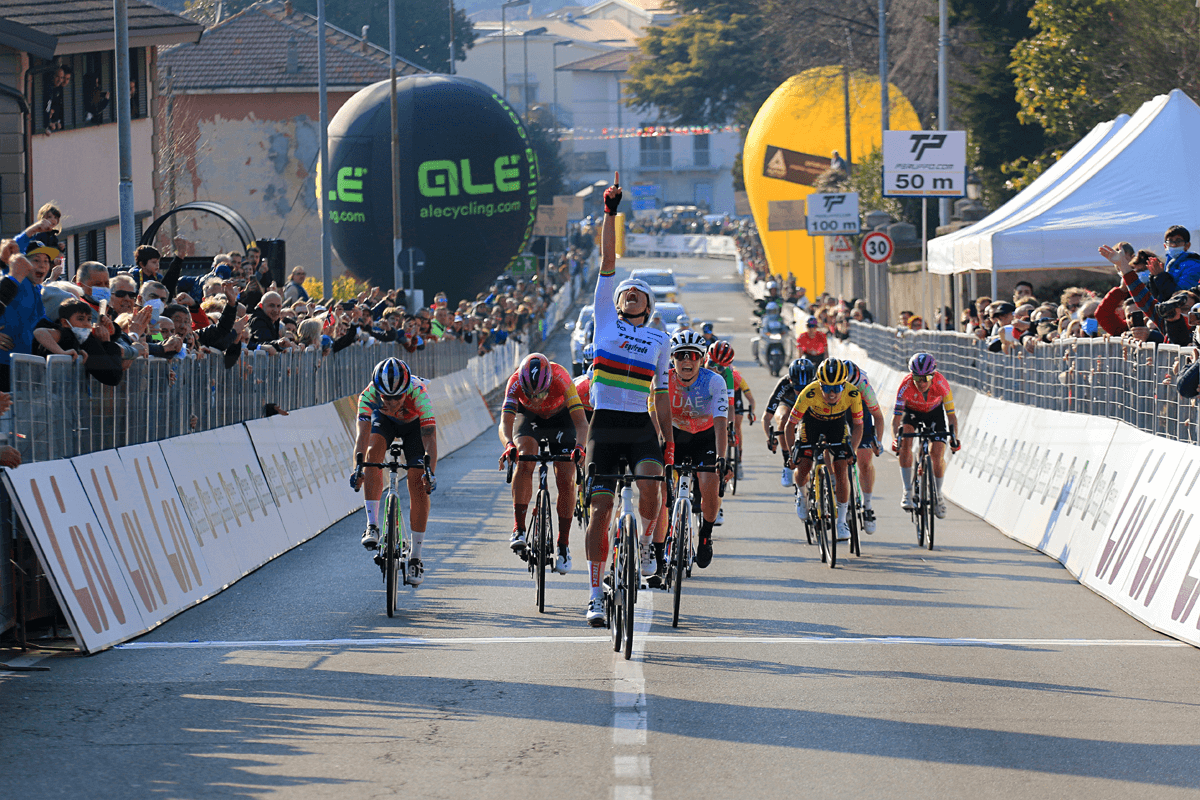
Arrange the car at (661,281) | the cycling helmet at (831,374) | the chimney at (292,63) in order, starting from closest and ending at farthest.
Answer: the cycling helmet at (831,374) < the chimney at (292,63) < the car at (661,281)

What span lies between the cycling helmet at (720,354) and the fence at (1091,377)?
3119 millimetres

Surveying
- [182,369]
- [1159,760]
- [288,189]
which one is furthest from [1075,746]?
[288,189]

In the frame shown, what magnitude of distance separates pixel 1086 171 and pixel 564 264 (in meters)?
58.0

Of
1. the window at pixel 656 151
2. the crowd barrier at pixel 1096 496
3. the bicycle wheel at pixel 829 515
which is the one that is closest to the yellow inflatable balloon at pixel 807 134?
the crowd barrier at pixel 1096 496

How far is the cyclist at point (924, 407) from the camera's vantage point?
16000mm

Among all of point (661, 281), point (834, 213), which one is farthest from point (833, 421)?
point (661, 281)

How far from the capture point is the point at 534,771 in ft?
23.1

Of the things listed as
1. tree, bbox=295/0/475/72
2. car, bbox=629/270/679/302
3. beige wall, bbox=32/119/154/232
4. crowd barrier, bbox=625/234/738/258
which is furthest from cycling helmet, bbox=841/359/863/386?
crowd barrier, bbox=625/234/738/258

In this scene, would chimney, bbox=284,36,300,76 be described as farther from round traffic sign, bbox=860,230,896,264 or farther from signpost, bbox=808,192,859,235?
round traffic sign, bbox=860,230,896,264

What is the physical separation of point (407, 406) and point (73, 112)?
63.1ft

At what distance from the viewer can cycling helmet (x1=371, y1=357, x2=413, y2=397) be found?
11.8 metres

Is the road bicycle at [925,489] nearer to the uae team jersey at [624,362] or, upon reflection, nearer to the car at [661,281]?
the uae team jersey at [624,362]

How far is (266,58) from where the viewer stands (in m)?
63.3

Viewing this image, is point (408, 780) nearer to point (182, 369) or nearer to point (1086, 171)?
point (182, 369)
